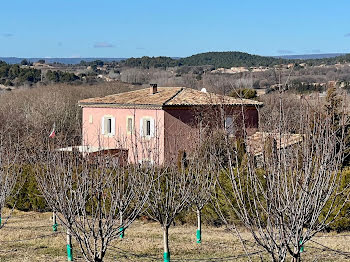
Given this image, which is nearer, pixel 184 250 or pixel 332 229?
pixel 184 250

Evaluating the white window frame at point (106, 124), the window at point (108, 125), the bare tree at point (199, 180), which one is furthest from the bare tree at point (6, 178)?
the window at point (108, 125)

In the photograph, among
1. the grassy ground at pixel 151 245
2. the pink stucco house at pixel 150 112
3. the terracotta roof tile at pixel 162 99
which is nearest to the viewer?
the grassy ground at pixel 151 245

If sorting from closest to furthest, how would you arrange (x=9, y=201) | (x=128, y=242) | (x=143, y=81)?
(x=128, y=242) < (x=9, y=201) < (x=143, y=81)

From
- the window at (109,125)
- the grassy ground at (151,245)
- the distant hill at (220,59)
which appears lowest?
the grassy ground at (151,245)

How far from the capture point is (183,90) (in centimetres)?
3288

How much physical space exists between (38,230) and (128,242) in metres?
3.50

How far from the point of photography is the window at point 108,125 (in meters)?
32.0

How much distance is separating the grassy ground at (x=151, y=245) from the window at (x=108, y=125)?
50.5 feet

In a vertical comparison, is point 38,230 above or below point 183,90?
below

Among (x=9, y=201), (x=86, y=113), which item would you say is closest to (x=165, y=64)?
(x=86, y=113)

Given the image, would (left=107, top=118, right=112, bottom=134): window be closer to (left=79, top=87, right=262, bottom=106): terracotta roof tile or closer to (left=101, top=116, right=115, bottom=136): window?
(left=101, top=116, right=115, bottom=136): window

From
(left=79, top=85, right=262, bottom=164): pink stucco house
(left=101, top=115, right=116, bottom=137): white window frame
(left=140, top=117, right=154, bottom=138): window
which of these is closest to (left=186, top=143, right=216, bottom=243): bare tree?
(left=79, top=85, right=262, bottom=164): pink stucco house

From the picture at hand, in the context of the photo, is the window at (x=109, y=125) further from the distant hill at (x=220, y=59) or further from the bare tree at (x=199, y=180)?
the distant hill at (x=220, y=59)

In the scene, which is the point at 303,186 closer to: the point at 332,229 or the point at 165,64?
the point at 332,229
